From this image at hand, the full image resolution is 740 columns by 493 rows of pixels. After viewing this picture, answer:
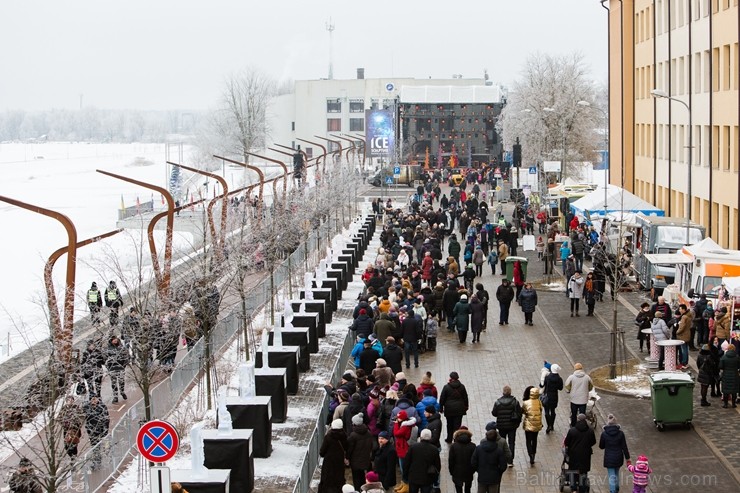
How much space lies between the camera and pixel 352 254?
40094 mm

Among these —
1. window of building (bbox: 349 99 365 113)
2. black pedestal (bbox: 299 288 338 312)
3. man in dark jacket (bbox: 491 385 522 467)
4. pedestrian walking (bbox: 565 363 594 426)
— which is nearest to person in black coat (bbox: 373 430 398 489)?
man in dark jacket (bbox: 491 385 522 467)

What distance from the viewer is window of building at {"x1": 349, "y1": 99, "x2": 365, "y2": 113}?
153125mm

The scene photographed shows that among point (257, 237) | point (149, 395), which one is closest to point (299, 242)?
point (257, 237)

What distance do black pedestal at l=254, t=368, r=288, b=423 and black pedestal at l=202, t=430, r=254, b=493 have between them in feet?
12.5

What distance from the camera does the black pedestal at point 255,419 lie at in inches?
691

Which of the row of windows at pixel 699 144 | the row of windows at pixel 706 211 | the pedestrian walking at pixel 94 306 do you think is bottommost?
the pedestrian walking at pixel 94 306

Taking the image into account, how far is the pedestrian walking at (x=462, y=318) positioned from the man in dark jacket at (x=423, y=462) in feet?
39.3

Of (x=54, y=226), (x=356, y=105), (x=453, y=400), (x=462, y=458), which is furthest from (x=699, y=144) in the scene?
(x=356, y=105)

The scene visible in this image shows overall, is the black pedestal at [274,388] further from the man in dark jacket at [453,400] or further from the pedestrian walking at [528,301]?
the pedestrian walking at [528,301]

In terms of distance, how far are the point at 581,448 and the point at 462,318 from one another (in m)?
11.6

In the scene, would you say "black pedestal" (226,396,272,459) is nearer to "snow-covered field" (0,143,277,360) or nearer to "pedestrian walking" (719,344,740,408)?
"snow-covered field" (0,143,277,360)

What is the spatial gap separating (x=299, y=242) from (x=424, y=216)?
770cm

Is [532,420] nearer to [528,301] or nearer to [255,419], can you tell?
[255,419]

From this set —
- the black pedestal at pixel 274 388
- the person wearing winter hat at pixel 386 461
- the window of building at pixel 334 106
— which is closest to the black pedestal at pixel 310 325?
the black pedestal at pixel 274 388
